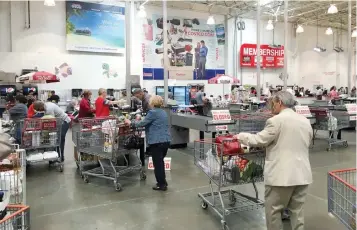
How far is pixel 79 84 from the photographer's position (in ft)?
45.8

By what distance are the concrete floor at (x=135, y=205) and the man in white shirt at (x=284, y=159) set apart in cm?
71

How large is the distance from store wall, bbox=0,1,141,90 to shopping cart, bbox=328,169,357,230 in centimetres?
1264

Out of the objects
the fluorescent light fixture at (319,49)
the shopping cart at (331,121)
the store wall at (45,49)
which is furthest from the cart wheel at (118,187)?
the fluorescent light fixture at (319,49)

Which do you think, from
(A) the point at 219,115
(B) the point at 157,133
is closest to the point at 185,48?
(A) the point at 219,115

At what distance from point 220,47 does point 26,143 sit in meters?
13.7

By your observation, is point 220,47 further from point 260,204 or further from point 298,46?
point 260,204

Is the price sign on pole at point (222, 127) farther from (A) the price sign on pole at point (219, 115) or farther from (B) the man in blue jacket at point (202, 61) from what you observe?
(B) the man in blue jacket at point (202, 61)

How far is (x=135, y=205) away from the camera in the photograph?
13.9 ft

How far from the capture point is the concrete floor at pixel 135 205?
3.62 meters

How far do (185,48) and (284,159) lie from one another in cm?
1454

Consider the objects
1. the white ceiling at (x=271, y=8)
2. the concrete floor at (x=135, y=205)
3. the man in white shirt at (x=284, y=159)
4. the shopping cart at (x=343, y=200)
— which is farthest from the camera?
Result: the white ceiling at (x=271, y=8)

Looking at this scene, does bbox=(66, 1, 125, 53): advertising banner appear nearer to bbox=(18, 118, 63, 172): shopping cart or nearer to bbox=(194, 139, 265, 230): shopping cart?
bbox=(18, 118, 63, 172): shopping cart

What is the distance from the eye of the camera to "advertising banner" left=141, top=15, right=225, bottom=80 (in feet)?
52.0

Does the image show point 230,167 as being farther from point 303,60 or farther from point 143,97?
point 303,60
